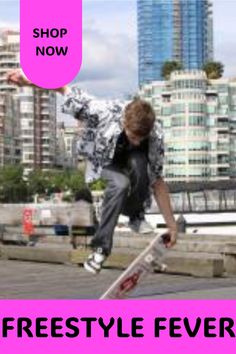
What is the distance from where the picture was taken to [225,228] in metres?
46.0

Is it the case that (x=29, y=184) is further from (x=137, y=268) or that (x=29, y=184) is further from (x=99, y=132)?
(x=99, y=132)

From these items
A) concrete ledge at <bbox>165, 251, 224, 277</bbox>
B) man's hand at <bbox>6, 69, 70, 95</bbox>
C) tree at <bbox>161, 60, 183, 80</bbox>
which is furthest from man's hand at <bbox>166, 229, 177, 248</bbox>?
tree at <bbox>161, 60, 183, 80</bbox>

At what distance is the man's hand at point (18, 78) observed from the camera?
5.39 m

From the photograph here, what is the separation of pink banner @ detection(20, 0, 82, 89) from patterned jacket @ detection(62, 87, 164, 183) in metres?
0.19

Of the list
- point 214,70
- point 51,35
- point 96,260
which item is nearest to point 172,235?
point 96,260

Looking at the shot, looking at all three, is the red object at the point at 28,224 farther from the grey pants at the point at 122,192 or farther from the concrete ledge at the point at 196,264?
the grey pants at the point at 122,192

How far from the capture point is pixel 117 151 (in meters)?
5.30

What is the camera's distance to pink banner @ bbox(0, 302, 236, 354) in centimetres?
549

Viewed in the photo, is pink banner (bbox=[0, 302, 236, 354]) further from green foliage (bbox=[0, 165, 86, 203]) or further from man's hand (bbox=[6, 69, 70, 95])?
green foliage (bbox=[0, 165, 86, 203])

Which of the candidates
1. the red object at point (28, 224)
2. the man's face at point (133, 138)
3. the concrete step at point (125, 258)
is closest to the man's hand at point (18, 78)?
the man's face at point (133, 138)

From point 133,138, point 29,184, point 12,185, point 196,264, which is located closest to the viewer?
point 133,138

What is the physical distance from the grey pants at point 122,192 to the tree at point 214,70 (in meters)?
143

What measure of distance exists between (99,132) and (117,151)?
7.9 inches

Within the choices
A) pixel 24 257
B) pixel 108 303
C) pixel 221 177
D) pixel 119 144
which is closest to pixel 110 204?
pixel 119 144
